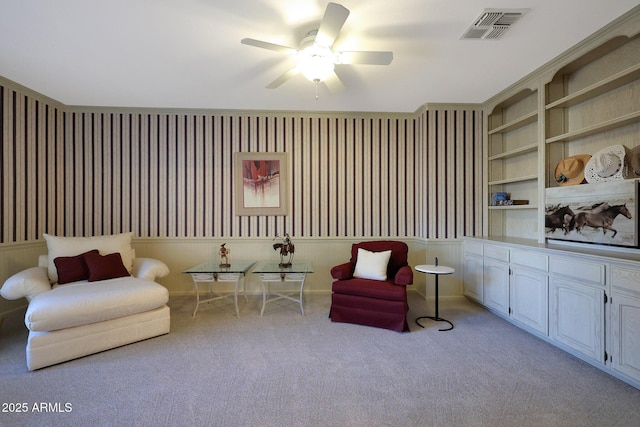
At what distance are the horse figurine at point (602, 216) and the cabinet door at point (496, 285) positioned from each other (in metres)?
0.84

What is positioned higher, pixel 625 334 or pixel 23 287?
pixel 23 287

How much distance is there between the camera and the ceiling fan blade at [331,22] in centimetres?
185

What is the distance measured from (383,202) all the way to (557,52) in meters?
2.61

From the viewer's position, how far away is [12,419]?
187 cm

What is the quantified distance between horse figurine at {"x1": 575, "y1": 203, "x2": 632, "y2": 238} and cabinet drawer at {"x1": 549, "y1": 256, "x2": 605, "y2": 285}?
41cm

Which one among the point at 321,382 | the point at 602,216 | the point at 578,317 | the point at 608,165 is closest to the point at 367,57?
the point at 608,165

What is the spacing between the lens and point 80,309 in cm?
254

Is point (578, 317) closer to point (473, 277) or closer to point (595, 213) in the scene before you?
point (595, 213)

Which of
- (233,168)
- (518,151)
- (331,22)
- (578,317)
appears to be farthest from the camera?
(233,168)

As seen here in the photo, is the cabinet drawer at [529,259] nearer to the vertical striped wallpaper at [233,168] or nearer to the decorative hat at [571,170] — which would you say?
the decorative hat at [571,170]

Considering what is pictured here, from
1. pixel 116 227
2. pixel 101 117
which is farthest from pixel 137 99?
pixel 116 227

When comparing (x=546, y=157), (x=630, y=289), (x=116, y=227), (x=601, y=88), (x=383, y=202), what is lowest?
(x=630, y=289)

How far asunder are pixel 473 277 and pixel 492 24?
2906mm

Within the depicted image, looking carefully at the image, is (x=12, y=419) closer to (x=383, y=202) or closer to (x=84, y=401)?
(x=84, y=401)
